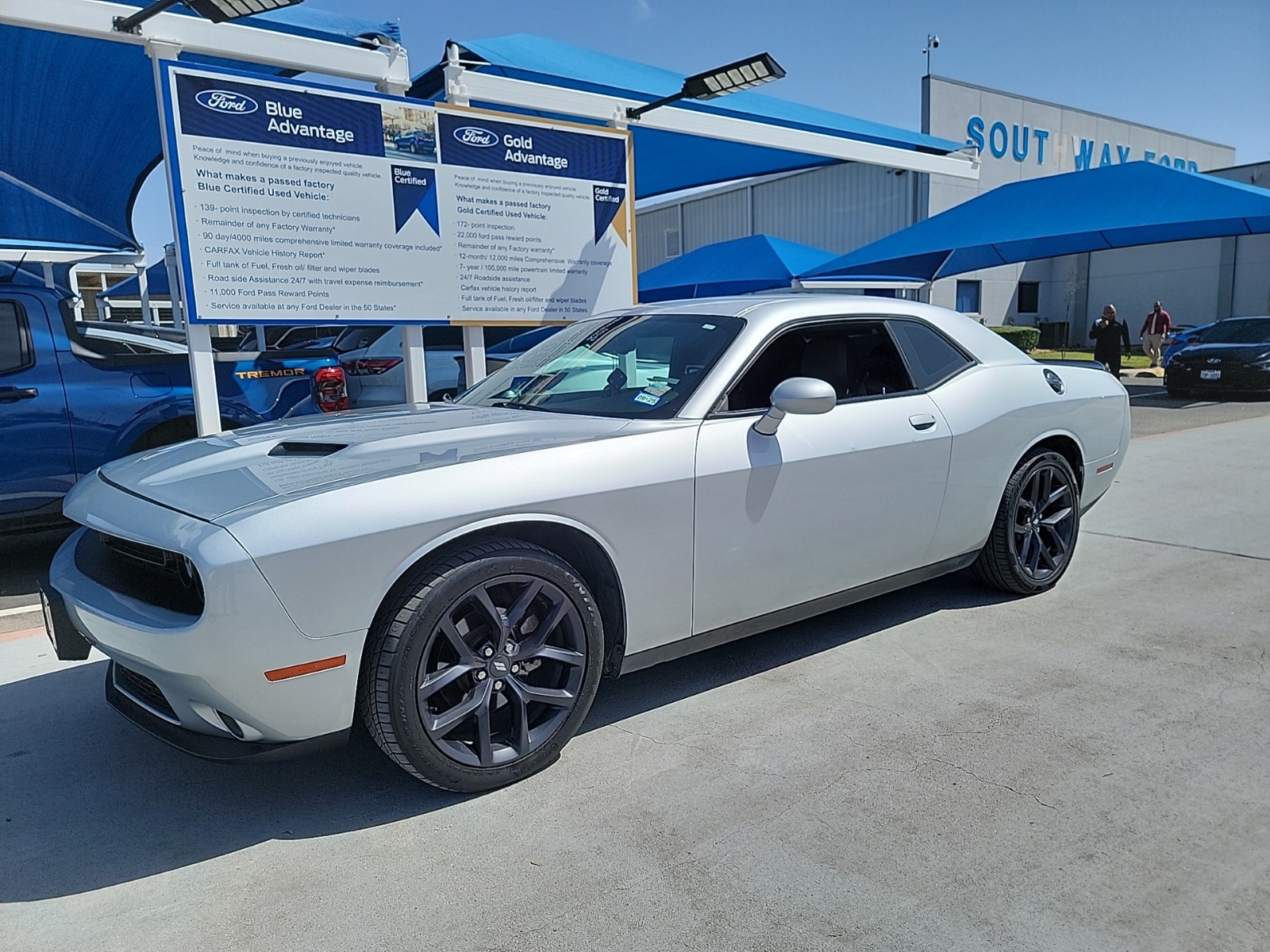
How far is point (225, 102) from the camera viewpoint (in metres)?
5.60

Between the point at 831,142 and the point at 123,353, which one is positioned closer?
the point at 123,353

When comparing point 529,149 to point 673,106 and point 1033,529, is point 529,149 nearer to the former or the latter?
point 673,106

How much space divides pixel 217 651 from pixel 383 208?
4.76 metres

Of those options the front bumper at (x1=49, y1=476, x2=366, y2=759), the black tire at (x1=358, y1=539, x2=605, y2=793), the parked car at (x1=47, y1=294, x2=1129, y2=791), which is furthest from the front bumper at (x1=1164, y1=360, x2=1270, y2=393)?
the front bumper at (x1=49, y1=476, x2=366, y2=759)

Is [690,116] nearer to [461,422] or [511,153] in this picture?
[511,153]

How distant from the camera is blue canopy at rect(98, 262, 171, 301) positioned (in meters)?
22.8

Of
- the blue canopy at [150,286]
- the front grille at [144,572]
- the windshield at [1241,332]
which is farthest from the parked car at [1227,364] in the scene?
the blue canopy at [150,286]

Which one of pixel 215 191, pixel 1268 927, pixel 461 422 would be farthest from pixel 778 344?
pixel 215 191

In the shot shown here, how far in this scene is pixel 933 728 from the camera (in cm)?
309

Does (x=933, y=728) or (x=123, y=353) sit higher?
(x=123, y=353)

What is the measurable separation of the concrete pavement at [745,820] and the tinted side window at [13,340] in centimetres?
221

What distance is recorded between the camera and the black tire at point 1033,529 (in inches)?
169

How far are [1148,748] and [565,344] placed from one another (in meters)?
2.74

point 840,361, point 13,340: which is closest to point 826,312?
point 840,361
